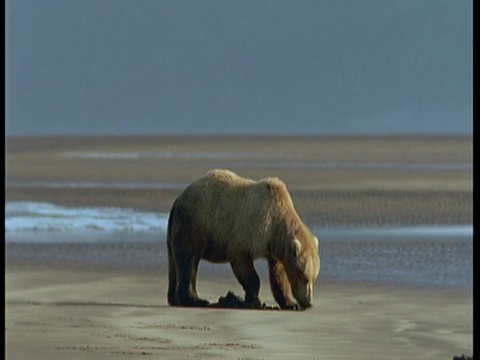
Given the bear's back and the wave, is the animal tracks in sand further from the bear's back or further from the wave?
the wave

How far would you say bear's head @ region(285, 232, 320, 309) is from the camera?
8320 mm

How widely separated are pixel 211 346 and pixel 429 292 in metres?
2.20

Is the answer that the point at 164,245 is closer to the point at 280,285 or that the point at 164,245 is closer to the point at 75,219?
the point at 75,219

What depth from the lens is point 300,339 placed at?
25.1 feet

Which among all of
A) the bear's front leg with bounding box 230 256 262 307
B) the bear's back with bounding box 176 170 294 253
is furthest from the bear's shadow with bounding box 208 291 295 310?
the bear's back with bounding box 176 170 294 253

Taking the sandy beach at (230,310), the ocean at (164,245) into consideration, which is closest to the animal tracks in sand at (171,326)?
the sandy beach at (230,310)

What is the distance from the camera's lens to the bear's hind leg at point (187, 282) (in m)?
8.41

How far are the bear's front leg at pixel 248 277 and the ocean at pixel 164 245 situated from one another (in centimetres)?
140

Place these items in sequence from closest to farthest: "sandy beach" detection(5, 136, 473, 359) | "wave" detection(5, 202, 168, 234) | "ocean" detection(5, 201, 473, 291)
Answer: "sandy beach" detection(5, 136, 473, 359), "ocean" detection(5, 201, 473, 291), "wave" detection(5, 202, 168, 234)

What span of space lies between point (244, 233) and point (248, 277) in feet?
0.82

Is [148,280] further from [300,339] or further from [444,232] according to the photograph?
[444,232]

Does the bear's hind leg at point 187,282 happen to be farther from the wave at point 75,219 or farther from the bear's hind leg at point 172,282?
the wave at point 75,219

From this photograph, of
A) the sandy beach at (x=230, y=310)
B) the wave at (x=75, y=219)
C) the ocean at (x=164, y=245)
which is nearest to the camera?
the sandy beach at (x=230, y=310)

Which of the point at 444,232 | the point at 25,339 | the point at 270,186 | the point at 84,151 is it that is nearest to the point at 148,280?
the point at 270,186
